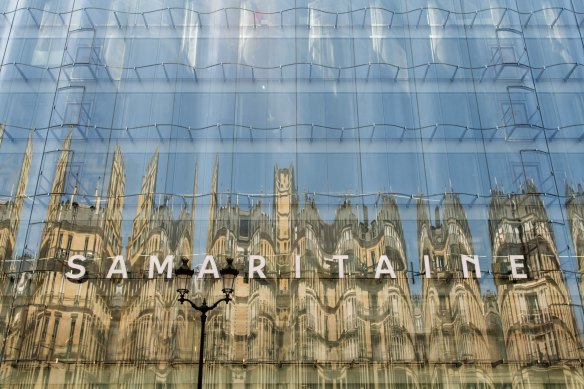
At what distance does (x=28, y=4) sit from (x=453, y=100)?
561 inches

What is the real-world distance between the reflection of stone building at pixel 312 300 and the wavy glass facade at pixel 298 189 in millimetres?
53

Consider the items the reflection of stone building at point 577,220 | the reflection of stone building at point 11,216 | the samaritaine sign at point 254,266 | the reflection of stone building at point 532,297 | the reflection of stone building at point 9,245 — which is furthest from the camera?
the reflection of stone building at point 11,216

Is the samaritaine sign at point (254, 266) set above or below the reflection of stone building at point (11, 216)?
below

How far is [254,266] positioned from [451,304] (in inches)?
208

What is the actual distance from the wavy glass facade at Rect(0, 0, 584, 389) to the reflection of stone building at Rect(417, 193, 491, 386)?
53 mm

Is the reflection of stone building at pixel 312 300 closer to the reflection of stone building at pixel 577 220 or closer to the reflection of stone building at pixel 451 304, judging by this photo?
the reflection of stone building at pixel 451 304

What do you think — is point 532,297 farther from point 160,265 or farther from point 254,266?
point 160,265

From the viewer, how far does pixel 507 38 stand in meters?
19.3

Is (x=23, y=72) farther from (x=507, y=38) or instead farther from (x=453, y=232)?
(x=507, y=38)

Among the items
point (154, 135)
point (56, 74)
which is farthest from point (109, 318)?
point (56, 74)

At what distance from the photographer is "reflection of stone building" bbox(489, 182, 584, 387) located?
15.2 m

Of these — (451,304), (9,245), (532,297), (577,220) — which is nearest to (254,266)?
(451,304)

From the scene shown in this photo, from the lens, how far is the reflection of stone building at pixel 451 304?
1522 cm

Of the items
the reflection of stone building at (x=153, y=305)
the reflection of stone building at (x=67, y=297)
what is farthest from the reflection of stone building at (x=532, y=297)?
the reflection of stone building at (x=67, y=297)
